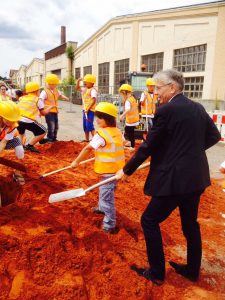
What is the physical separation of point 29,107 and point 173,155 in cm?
474

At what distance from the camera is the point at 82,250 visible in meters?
3.07

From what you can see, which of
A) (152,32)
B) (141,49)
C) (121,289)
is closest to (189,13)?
(152,32)

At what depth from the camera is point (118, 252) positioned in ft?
10.5

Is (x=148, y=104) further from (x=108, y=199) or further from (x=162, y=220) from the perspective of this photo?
A: (x=162, y=220)

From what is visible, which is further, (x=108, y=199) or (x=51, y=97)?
(x=51, y=97)

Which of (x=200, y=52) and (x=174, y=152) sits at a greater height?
(x=200, y=52)

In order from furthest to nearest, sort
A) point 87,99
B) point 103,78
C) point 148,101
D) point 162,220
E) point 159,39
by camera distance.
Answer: point 103,78
point 159,39
point 148,101
point 87,99
point 162,220

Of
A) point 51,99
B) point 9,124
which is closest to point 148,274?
point 9,124

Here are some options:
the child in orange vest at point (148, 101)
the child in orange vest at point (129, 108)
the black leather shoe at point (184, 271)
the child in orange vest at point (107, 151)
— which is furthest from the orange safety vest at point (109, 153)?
the child in orange vest at point (148, 101)

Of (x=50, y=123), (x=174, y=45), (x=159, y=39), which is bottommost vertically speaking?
(x=50, y=123)

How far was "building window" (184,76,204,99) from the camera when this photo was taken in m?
17.5

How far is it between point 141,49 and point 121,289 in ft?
70.1

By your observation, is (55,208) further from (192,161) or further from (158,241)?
(192,161)

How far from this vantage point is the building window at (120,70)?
24.0 m
